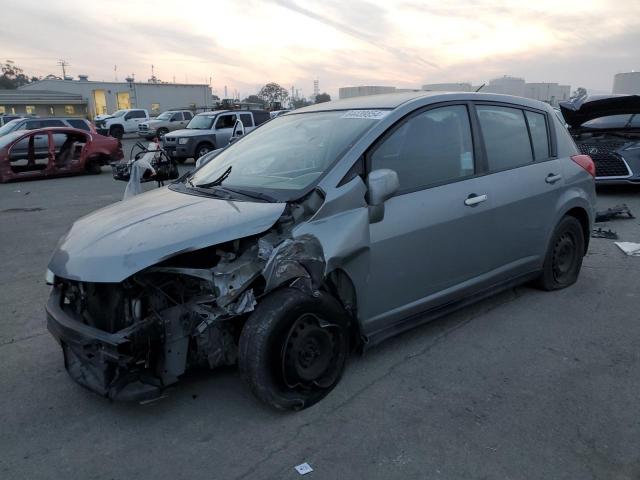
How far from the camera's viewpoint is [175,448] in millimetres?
2756

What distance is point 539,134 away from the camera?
15.3ft

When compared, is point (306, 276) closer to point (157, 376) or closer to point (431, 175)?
point (157, 376)

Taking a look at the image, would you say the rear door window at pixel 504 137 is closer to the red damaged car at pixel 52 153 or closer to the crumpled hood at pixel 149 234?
the crumpled hood at pixel 149 234

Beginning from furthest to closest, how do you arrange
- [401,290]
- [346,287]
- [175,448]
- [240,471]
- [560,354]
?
1. [560,354]
2. [401,290]
3. [346,287]
4. [175,448]
5. [240,471]

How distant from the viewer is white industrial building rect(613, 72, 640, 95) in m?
28.4

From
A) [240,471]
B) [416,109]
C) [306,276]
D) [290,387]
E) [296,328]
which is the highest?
[416,109]

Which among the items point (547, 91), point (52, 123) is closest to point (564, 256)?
point (52, 123)

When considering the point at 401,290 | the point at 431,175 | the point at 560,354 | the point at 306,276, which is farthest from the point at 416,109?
the point at 560,354

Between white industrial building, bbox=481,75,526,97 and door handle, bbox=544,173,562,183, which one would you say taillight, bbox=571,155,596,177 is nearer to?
door handle, bbox=544,173,562,183

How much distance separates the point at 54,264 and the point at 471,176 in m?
2.87

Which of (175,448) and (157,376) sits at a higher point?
(157,376)

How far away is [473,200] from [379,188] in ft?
3.27

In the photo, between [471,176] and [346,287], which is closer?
[346,287]

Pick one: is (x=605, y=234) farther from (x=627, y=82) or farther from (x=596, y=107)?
(x=627, y=82)
